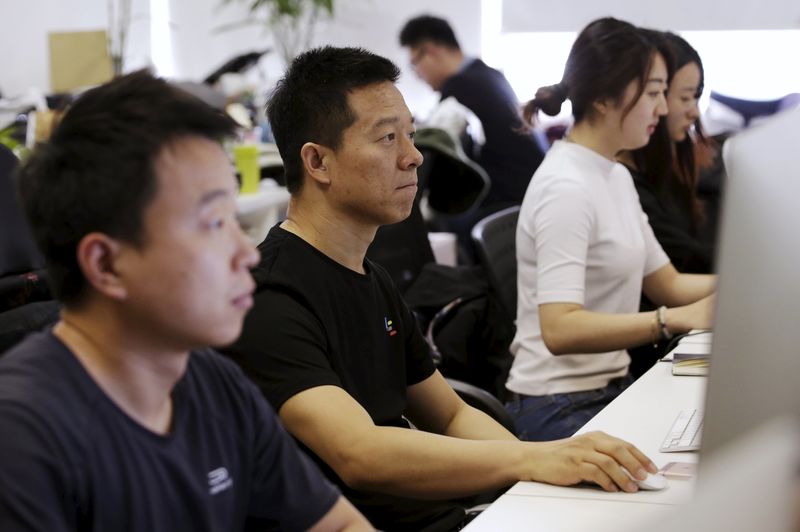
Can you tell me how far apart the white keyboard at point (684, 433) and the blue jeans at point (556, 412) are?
0.41 metres

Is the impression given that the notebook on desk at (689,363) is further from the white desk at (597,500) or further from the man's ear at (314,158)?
the man's ear at (314,158)

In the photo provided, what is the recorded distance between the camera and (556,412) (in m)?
2.06

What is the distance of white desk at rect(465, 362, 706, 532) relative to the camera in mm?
1219

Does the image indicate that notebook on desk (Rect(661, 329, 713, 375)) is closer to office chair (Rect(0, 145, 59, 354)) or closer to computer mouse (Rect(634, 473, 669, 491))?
computer mouse (Rect(634, 473, 669, 491))

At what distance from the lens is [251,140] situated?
14.0 ft

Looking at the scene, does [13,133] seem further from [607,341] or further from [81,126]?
[81,126]

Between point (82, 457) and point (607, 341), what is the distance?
52.0 inches

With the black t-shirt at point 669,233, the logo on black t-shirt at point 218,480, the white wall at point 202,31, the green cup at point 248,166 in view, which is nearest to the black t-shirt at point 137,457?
the logo on black t-shirt at point 218,480

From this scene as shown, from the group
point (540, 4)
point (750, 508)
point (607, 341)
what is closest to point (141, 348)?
point (750, 508)

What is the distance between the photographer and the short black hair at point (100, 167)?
3.05 feet

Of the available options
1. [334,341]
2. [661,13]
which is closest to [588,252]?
[334,341]

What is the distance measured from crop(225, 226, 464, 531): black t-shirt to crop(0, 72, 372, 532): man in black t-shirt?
1.36ft

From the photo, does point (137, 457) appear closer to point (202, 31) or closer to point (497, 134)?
point (497, 134)

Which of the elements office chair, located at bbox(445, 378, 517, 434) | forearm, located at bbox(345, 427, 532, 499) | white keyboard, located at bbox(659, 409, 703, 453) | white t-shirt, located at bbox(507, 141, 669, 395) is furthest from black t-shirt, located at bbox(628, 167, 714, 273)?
forearm, located at bbox(345, 427, 532, 499)
